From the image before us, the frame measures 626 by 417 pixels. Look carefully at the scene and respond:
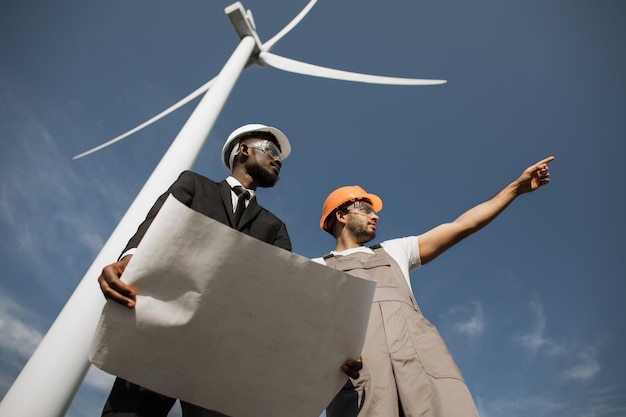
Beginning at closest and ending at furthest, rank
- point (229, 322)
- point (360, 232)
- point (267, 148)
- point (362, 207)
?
point (229, 322) < point (267, 148) < point (360, 232) < point (362, 207)

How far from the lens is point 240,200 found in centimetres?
273

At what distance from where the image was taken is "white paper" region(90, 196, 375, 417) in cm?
151

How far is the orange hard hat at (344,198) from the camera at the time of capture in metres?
4.40

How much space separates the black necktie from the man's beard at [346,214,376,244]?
5.42 ft

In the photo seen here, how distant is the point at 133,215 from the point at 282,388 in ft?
7.88

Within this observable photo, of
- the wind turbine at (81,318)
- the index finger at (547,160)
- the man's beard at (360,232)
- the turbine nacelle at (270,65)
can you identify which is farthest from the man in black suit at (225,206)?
the turbine nacelle at (270,65)

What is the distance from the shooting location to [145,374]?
1618mm

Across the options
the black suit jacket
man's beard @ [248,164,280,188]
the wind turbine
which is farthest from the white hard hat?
the black suit jacket

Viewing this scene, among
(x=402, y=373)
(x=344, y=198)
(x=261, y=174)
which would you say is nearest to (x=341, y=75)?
(x=344, y=198)

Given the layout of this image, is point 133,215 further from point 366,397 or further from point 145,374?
point 366,397

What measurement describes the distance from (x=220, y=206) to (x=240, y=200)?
22cm

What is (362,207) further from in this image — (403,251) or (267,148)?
(267,148)

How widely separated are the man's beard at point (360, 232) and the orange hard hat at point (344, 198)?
0.36 m

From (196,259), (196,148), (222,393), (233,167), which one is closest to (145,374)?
(222,393)
